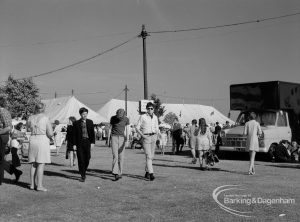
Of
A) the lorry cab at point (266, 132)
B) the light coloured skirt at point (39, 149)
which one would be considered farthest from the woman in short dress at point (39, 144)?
the lorry cab at point (266, 132)

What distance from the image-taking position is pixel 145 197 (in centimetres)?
807

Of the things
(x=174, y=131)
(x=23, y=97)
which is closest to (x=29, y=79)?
(x=23, y=97)

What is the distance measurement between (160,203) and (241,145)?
10816 millimetres

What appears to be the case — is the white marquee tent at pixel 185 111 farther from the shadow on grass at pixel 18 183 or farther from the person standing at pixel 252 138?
the shadow on grass at pixel 18 183

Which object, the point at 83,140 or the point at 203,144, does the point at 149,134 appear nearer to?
the point at 83,140

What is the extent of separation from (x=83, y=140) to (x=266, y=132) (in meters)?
9.21

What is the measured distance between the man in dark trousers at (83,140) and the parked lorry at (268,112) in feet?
28.8

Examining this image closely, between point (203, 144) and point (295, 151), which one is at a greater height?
point (203, 144)

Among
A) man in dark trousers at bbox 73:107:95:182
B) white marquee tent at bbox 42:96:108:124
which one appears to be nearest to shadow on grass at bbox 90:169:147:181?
man in dark trousers at bbox 73:107:95:182

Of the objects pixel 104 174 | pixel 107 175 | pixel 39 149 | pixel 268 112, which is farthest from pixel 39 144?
pixel 268 112

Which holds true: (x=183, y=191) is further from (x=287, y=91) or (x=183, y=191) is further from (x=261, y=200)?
(x=287, y=91)

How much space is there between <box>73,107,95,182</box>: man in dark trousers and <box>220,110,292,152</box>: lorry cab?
8.71 metres

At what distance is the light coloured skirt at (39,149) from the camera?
8656mm

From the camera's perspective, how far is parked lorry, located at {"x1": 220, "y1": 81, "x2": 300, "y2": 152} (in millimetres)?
17500
